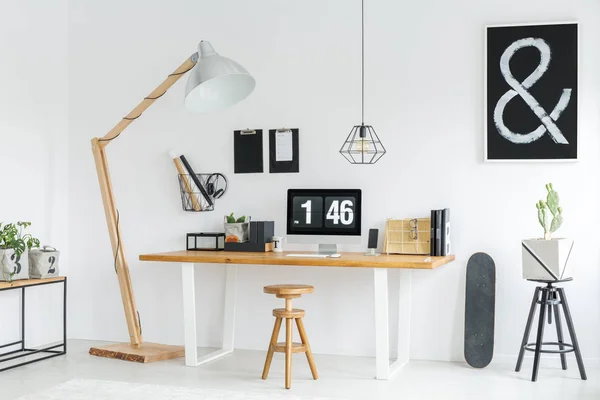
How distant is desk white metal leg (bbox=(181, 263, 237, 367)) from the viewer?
483cm

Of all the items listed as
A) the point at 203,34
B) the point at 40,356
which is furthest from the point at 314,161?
the point at 40,356

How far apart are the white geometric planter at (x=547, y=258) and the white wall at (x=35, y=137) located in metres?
3.38

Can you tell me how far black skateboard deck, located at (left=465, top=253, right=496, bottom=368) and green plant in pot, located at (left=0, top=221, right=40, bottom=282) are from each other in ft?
9.39

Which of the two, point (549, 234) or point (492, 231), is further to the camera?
point (492, 231)

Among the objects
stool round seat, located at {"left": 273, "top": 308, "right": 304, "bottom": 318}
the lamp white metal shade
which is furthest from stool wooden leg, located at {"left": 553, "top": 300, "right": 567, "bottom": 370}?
the lamp white metal shade

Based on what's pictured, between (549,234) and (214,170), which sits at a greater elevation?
(214,170)

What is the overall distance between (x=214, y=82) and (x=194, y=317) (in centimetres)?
168

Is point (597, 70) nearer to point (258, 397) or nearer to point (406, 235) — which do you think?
point (406, 235)

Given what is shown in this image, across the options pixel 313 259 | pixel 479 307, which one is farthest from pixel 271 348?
pixel 479 307

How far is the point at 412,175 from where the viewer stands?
5.09m

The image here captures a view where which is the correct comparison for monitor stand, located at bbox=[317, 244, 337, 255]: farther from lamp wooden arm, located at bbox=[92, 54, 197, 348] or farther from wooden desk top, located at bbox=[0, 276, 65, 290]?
wooden desk top, located at bbox=[0, 276, 65, 290]

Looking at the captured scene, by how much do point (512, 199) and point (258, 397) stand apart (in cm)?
208

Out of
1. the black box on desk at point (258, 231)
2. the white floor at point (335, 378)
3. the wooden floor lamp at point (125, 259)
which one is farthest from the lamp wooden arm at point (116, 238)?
the black box on desk at point (258, 231)

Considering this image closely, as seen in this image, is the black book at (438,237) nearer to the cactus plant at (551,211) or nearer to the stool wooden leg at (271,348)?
the cactus plant at (551,211)
